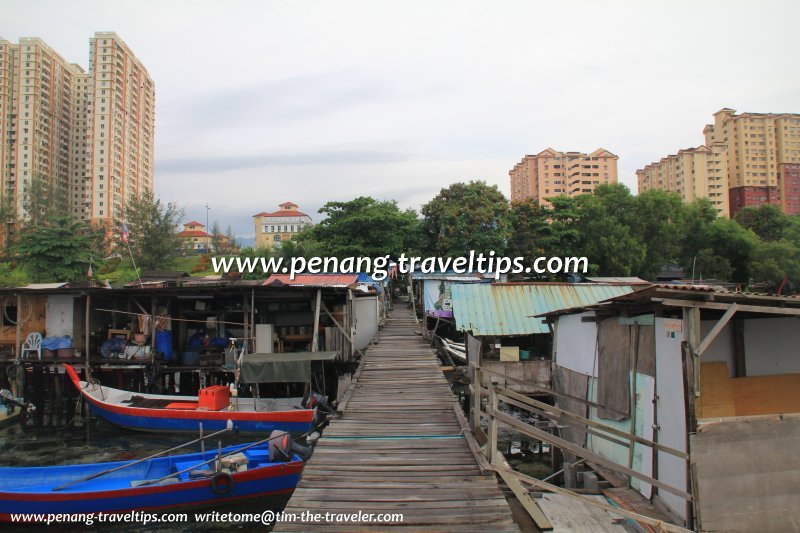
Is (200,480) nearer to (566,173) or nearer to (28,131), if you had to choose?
(28,131)

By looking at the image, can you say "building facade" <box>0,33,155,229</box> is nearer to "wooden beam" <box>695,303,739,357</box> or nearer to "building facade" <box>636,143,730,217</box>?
"wooden beam" <box>695,303,739,357</box>

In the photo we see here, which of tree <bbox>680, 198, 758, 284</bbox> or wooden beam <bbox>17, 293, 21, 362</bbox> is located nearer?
wooden beam <bbox>17, 293, 21, 362</bbox>

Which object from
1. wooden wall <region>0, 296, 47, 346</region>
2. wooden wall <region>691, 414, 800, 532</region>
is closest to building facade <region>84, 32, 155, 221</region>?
wooden wall <region>0, 296, 47, 346</region>

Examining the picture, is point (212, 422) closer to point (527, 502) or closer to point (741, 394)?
point (527, 502)

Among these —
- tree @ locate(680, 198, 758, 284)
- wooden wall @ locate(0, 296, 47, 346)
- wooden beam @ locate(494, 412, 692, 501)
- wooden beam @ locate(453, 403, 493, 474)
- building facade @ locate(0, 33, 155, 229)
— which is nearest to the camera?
wooden beam @ locate(494, 412, 692, 501)

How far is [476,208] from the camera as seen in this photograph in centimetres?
3381

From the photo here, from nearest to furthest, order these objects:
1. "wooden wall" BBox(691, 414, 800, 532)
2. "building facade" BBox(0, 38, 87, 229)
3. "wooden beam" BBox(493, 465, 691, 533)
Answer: "wooden beam" BBox(493, 465, 691, 533), "wooden wall" BBox(691, 414, 800, 532), "building facade" BBox(0, 38, 87, 229)

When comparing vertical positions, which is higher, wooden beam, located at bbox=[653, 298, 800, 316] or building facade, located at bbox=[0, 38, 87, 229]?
building facade, located at bbox=[0, 38, 87, 229]

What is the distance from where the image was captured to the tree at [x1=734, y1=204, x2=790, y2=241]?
48.4 m

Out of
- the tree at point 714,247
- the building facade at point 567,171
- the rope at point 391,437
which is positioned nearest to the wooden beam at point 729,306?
the rope at point 391,437

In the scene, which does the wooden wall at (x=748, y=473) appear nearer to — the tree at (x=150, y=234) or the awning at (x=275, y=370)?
the awning at (x=275, y=370)

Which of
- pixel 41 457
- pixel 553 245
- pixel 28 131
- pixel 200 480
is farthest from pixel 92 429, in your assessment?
pixel 28 131

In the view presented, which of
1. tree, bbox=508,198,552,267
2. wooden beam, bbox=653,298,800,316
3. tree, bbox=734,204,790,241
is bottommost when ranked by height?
wooden beam, bbox=653,298,800,316

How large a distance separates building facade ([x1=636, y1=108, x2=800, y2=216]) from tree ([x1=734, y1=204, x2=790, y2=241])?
20.1 meters
